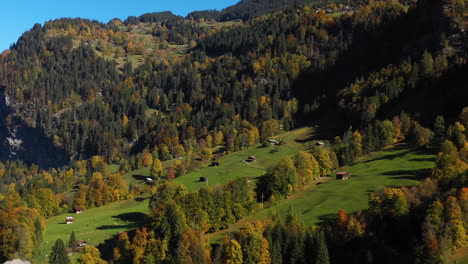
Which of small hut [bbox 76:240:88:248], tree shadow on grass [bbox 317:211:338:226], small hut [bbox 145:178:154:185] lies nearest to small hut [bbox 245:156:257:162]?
small hut [bbox 145:178:154:185]

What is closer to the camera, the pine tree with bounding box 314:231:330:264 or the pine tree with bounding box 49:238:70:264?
the pine tree with bounding box 314:231:330:264

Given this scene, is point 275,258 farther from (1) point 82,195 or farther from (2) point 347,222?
(1) point 82,195

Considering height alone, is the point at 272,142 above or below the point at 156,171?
above

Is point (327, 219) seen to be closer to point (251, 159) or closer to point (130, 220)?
point (130, 220)

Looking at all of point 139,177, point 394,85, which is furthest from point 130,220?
point 394,85

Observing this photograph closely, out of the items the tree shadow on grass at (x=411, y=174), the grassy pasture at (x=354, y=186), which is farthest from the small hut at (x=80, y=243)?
the tree shadow on grass at (x=411, y=174)

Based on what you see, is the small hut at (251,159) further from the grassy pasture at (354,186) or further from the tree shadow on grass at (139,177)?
the tree shadow on grass at (139,177)

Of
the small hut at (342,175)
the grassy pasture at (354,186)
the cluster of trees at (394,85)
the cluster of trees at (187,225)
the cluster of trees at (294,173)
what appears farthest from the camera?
the cluster of trees at (394,85)

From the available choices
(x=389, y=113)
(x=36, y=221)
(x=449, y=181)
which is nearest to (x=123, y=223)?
(x=36, y=221)

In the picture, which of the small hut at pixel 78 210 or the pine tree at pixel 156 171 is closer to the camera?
the small hut at pixel 78 210

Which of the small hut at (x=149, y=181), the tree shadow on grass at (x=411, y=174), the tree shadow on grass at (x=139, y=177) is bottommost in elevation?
the tree shadow on grass at (x=411, y=174)

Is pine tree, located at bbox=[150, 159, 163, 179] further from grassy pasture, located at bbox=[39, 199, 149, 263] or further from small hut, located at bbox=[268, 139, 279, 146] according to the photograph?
small hut, located at bbox=[268, 139, 279, 146]
